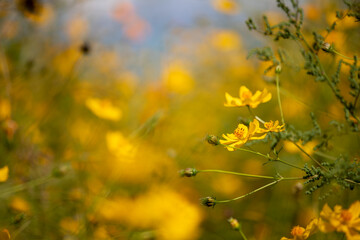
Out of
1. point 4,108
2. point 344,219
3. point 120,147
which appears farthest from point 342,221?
point 4,108

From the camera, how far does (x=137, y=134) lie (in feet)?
3.50

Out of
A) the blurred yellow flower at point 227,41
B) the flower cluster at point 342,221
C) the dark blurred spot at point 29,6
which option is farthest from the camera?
the blurred yellow flower at point 227,41

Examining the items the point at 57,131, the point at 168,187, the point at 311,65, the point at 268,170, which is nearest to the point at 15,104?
the point at 57,131

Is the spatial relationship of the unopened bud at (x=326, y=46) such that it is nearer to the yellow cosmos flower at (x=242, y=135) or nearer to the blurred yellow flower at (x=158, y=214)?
the yellow cosmos flower at (x=242, y=135)

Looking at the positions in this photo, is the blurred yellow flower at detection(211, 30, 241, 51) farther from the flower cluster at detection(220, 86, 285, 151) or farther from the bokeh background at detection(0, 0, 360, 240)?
the flower cluster at detection(220, 86, 285, 151)

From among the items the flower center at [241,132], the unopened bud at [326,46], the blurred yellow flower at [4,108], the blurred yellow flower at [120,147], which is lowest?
the blurred yellow flower at [4,108]

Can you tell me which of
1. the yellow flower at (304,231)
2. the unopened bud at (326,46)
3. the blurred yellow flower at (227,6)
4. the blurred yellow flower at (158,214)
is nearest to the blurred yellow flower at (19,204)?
the blurred yellow flower at (158,214)

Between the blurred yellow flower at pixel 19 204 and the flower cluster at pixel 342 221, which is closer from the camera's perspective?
the flower cluster at pixel 342 221

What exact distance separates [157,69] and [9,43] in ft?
3.39

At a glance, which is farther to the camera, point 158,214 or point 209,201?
point 158,214

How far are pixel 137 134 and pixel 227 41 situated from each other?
5.71 ft

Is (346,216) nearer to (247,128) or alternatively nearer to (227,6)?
(247,128)

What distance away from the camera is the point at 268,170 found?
4.76ft

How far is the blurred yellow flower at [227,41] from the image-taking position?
2581 mm
